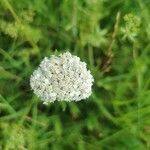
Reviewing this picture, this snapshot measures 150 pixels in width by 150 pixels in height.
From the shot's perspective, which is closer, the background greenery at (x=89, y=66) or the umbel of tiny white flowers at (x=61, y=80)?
the umbel of tiny white flowers at (x=61, y=80)

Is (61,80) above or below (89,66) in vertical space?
below

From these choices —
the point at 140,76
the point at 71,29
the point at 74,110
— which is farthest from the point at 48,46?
the point at 140,76

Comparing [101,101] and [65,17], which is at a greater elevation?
[65,17]

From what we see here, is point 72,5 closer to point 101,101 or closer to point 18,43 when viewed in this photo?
point 18,43

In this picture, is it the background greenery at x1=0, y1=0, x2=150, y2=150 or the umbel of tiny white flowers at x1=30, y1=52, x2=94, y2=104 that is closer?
the umbel of tiny white flowers at x1=30, y1=52, x2=94, y2=104
